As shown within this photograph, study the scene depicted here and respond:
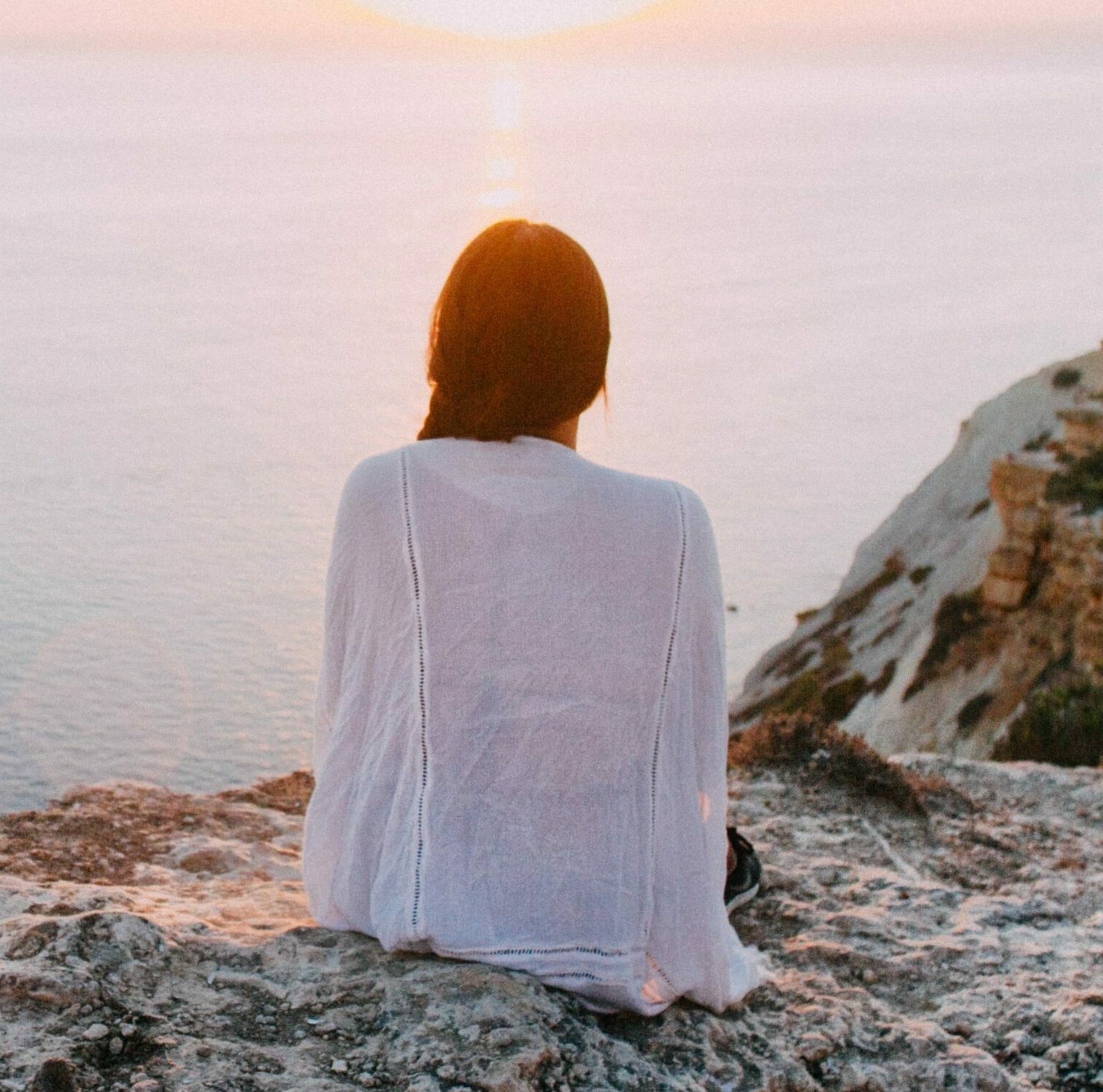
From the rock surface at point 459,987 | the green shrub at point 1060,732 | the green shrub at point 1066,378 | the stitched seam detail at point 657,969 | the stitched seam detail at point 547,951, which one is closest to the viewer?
the rock surface at point 459,987

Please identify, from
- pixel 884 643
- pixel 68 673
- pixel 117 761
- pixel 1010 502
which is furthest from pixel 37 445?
pixel 1010 502

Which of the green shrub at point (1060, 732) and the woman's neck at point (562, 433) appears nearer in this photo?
the woman's neck at point (562, 433)

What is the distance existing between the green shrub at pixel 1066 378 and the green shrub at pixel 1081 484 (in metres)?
15.8

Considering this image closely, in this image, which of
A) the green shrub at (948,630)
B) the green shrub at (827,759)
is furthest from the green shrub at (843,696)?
the green shrub at (827,759)

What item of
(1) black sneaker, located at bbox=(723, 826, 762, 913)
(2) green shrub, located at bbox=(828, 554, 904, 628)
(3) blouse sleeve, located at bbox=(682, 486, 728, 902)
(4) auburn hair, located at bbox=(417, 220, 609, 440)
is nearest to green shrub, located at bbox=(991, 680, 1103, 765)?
(1) black sneaker, located at bbox=(723, 826, 762, 913)

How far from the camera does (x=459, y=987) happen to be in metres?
3.15

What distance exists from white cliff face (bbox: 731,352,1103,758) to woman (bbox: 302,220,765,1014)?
39.9 ft

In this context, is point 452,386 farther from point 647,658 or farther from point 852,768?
point 852,768

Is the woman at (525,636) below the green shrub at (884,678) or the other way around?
the other way around

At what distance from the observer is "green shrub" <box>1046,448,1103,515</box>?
19.3 metres

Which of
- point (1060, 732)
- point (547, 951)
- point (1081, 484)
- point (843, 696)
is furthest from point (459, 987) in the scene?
point (843, 696)

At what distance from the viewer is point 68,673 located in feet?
173

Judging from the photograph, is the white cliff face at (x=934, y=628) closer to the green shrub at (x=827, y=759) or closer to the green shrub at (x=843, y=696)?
the green shrub at (x=843, y=696)

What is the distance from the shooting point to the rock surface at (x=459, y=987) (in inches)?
114
